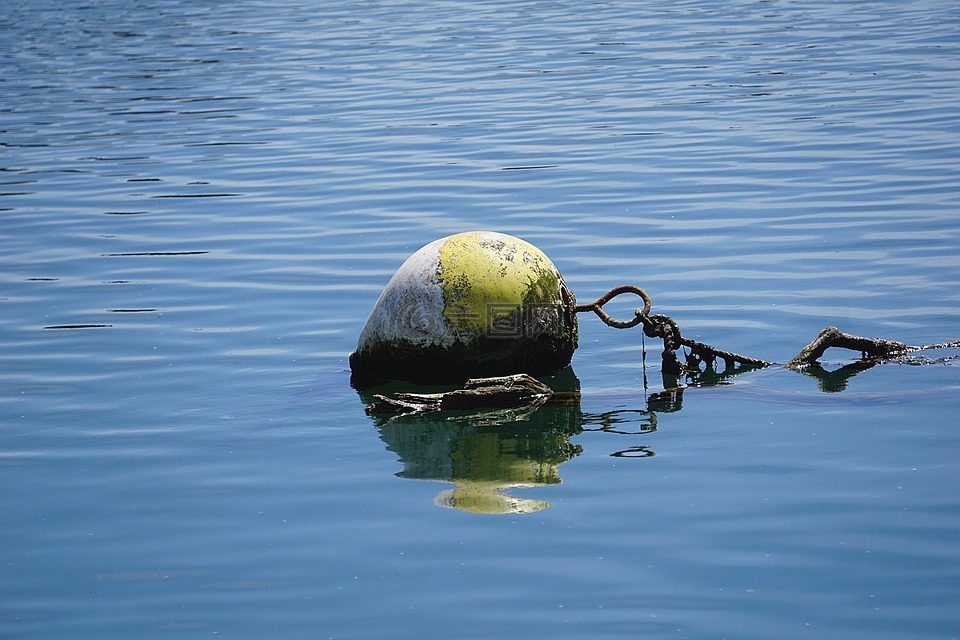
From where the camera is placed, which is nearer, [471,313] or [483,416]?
[483,416]

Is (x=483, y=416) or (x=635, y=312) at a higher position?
(x=635, y=312)

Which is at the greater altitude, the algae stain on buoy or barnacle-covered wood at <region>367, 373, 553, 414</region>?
the algae stain on buoy

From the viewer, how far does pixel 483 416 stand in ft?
24.5

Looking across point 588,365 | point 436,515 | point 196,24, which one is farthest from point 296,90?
point 436,515

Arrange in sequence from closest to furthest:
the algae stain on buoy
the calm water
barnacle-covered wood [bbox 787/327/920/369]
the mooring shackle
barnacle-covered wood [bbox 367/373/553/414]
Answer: the calm water < barnacle-covered wood [bbox 367/373/553/414] < the algae stain on buoy < barnacle-covered wood [bbox 787/327/920/369] < the mooring shackle

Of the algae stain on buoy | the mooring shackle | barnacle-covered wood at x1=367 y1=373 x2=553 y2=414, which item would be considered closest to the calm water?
barnacle-covered wood at x1=367 y1=373 x2=553 y2=414

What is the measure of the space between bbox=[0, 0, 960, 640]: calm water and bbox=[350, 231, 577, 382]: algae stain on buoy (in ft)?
1.49

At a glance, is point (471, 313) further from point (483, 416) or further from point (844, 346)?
point (844, 346)

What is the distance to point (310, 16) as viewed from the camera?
35844 mm

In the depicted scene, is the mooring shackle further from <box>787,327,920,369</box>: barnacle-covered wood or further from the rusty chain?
<box>787,327,920,369</box>: barnacle-covered wood

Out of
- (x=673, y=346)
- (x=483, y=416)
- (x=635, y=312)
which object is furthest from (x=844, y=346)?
(x=483, y=416)

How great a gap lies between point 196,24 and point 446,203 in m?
23.3

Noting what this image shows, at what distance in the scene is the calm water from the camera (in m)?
5.30

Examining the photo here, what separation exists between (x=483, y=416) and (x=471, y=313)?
0.61 meters
